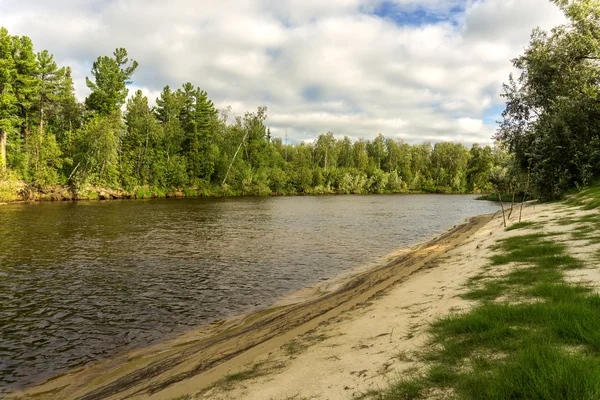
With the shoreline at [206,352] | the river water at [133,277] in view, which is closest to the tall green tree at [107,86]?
the river water at [133,277]

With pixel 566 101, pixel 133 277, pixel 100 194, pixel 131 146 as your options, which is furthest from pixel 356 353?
pixel 131 146

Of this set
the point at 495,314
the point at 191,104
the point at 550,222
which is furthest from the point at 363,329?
the point at 191,104

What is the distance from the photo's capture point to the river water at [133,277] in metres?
9.69

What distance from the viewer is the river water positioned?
9688 millimetres

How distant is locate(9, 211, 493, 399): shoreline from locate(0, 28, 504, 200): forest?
6006 centimetres

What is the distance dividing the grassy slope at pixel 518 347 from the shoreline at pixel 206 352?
413 centimetres

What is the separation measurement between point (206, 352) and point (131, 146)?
90.9m

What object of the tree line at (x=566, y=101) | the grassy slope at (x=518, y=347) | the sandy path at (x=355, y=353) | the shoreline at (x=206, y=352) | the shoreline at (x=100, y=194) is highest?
the tree line at (x=566, y=101)

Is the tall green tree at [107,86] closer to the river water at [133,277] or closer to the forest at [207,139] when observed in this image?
the forest at [207,139]

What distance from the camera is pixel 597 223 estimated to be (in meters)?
13.5

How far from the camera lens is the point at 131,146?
87.2 m

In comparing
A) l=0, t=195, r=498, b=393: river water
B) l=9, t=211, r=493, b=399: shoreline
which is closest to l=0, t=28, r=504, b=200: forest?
l=0, t=195, r=498, b=393: river water

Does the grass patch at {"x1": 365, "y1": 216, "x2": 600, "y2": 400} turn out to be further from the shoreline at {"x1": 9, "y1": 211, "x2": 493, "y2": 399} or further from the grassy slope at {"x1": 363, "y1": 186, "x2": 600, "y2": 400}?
the shoreline at {"x1": 9, "y1": 211, "x2": 493, "y2": 399}

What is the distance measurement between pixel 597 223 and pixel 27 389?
19.5 metres
